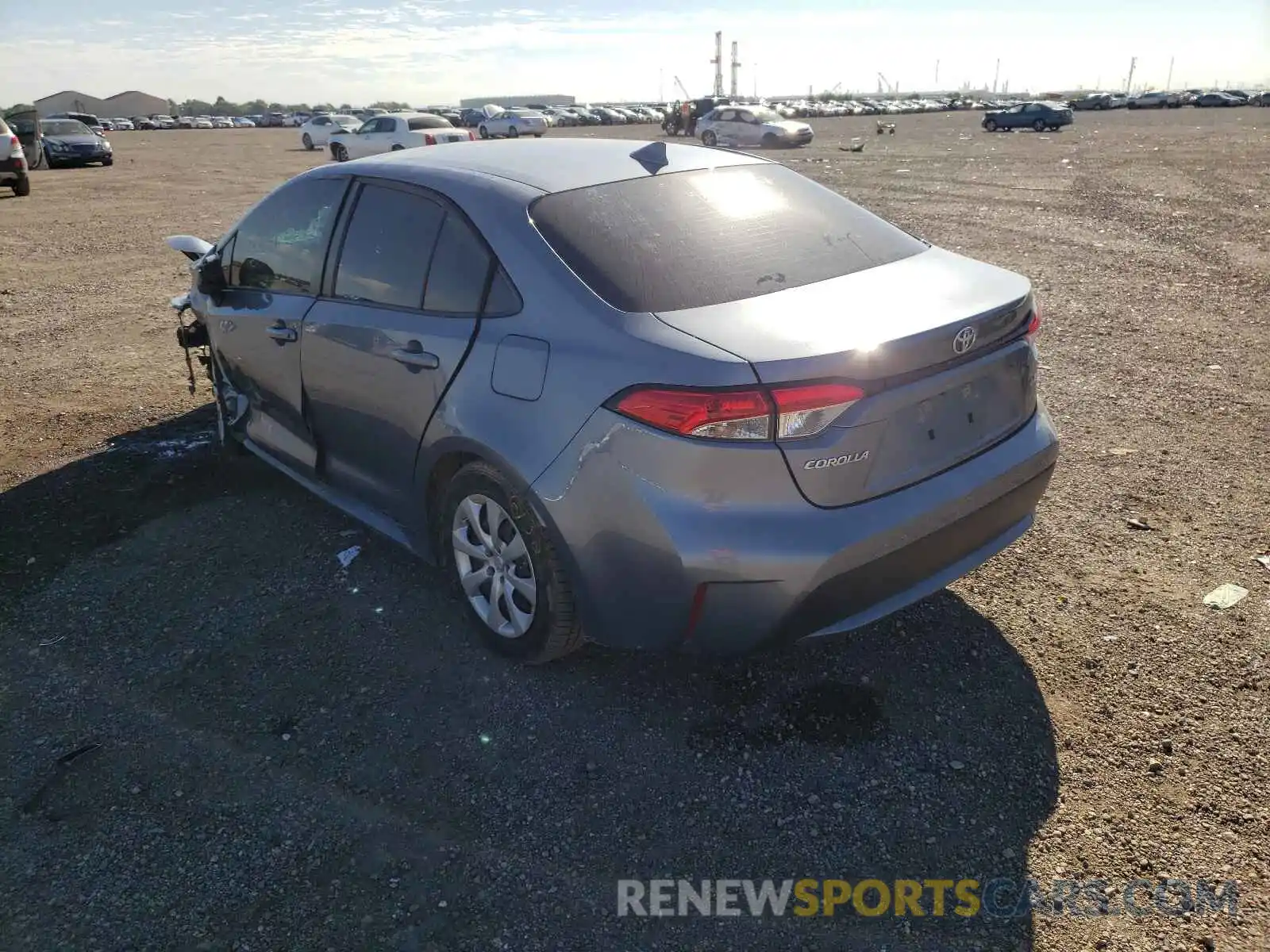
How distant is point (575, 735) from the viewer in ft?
10.1

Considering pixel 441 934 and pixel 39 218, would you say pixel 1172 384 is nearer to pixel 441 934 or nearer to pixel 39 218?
pixel 441 934

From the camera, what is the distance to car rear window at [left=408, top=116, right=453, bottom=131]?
2859 centimetres

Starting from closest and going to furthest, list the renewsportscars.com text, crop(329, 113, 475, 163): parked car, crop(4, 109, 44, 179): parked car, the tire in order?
1. the renewsportscars.com text
2. the tire
3. crop(4, 109, 44, 179): parked car
4. crop(329, 113, 475, 163): parked car

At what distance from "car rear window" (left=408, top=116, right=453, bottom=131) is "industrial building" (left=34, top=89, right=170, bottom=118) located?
113 m

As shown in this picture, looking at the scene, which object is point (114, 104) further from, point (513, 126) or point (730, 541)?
point (730, 541)

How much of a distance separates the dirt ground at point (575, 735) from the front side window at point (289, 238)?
121 centimetres

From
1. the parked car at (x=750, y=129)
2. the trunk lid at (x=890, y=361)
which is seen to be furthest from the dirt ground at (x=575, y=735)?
the parked car at (x=750, y=129)

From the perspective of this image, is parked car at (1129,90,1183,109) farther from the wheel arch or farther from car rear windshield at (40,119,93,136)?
the wheel arch

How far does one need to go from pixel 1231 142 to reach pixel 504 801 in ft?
107

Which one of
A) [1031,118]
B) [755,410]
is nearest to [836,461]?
[755,410]

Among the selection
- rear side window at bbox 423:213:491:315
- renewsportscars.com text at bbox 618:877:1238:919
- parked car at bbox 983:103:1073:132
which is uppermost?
rear side window at bbox 423:213:491:315

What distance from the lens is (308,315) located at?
3930 millimetres

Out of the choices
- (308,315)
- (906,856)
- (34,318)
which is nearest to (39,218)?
(34,318)

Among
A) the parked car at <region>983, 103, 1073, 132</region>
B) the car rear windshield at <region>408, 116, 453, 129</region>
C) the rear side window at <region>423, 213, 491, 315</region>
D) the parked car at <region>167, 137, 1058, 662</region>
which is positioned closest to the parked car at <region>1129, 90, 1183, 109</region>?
the parked car at <region>983, 103, 1073, 132</region>
